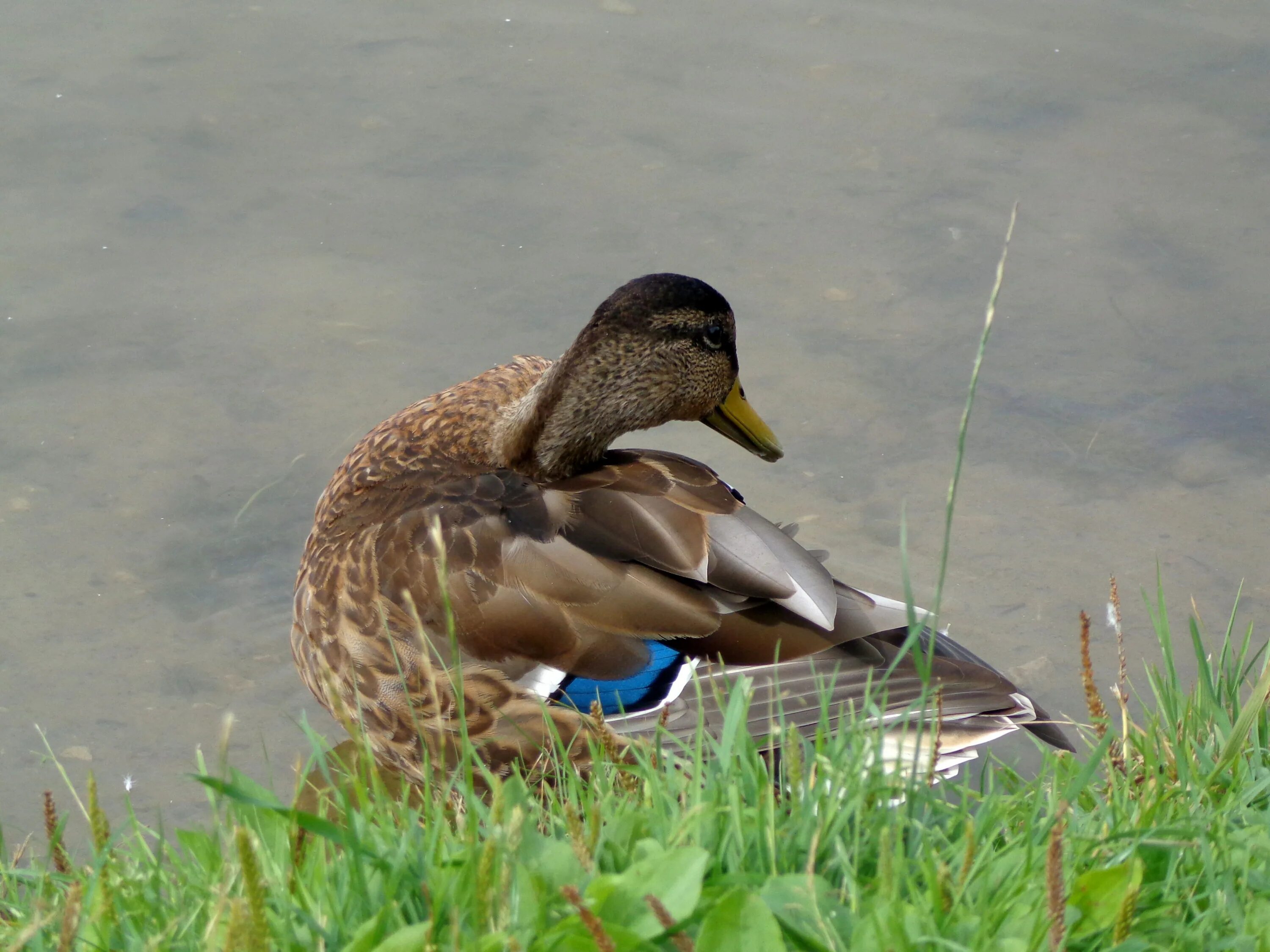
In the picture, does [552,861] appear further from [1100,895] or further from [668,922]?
[1100,895]

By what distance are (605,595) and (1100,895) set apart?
54.2 inches

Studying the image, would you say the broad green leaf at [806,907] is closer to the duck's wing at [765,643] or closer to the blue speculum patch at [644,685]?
the duck's wing at [765,643]

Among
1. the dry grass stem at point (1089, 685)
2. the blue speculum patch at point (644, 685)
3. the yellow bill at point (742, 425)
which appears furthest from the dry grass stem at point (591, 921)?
the yellow bill at point (742, 425)

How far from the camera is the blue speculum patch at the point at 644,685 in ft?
9.50

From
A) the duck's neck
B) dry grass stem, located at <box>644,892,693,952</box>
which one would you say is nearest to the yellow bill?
the duck's neck

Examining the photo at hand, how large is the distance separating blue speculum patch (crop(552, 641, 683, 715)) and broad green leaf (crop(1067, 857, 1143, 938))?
4.06ft

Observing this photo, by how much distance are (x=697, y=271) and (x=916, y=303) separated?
0.78 metres

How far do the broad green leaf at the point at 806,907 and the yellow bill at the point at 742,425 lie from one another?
2.00m

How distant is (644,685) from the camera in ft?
9.52

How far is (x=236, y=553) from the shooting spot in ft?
13.2

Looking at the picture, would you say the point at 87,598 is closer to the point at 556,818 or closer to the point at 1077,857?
the point at 556,818

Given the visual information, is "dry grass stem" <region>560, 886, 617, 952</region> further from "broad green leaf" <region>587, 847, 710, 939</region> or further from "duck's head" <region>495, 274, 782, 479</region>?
"duck's head" <region>495, 274, 782, 479</region>

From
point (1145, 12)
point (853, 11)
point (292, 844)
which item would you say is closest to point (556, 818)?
point (292, 844)

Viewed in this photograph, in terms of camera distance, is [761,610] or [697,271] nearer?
[761,610]
